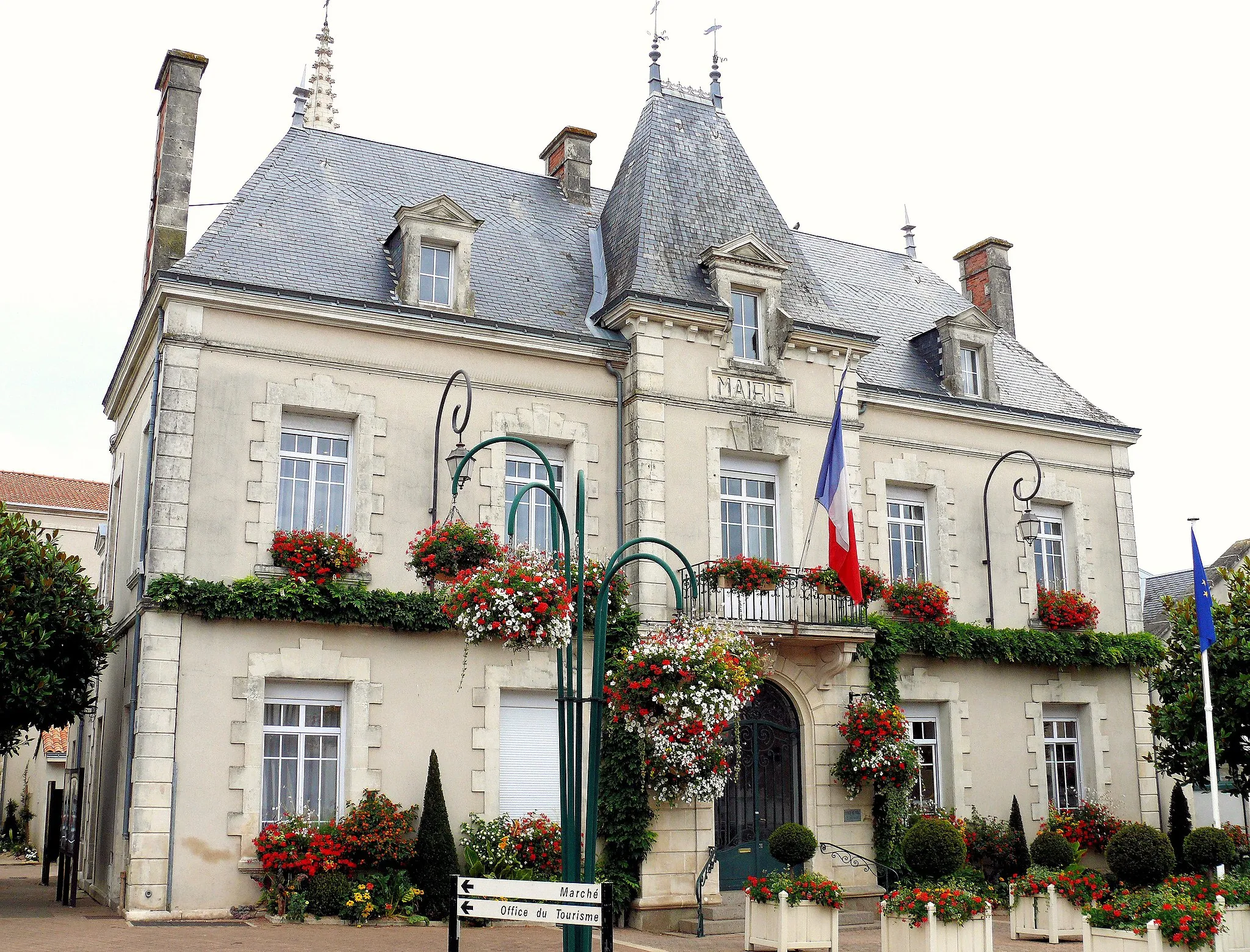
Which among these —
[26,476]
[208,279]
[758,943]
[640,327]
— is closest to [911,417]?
[640,327]

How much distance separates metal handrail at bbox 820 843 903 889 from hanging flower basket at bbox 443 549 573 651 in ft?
23.5

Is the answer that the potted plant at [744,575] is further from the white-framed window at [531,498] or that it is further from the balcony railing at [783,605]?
the white-framed window at [531,498]

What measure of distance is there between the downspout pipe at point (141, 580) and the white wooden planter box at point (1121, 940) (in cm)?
895

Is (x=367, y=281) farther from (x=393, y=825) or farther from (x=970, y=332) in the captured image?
(x=970, y=332)

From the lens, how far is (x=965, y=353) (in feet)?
61.5

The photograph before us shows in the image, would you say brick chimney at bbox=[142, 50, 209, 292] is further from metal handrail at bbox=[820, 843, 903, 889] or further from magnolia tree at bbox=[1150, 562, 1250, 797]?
magnolia tree at bbox=[1150, 562, 1250, 797]

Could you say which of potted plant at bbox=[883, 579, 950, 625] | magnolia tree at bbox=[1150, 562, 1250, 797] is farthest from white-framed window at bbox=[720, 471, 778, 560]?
magnolia tree at bbox=[1150, 562, 1250, 797]

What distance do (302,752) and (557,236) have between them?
794cm

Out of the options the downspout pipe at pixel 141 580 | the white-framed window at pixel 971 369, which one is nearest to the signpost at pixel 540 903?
the downspout pipe at pixel 141 580

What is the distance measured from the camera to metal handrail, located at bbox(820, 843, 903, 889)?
14.8 m

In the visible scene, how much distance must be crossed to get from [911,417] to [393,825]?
366 inches

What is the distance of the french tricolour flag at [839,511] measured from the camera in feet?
44.8

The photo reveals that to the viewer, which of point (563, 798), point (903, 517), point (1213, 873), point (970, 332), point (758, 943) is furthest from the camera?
point (970, 332)

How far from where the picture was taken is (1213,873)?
12.9 m
